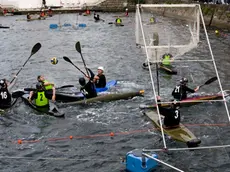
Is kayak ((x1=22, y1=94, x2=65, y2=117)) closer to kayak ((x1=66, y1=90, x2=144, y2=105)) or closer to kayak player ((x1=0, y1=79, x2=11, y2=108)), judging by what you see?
kayak player ((x1=0, y1=79, x2=11, y2=108))

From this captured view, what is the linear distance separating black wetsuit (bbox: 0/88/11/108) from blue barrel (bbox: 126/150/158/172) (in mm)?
7929

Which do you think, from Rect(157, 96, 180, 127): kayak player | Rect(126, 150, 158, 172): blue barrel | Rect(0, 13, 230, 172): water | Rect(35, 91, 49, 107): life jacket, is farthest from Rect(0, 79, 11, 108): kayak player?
Rect(126, 150, 158, 172): blue barrel

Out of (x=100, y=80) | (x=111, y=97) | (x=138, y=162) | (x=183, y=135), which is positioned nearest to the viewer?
(x=138, y=162)

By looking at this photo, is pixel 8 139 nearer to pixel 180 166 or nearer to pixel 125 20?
pixel 180 166

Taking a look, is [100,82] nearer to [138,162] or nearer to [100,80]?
[100,80]

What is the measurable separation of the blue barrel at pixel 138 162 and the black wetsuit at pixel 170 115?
2.59 metres

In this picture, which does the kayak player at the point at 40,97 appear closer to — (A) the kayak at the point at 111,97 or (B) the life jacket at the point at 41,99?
(B) the life jacket at the point at 41,99

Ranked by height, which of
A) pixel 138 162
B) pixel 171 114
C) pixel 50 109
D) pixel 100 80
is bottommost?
pixel 50 109

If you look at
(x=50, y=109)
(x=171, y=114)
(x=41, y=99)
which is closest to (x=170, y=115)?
(x=171, y=114)

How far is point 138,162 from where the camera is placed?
36.3ft

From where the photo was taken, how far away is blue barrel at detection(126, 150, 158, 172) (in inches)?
433

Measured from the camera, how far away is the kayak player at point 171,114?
44.1 ft

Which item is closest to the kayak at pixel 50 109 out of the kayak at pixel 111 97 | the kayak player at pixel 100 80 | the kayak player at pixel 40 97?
the kayak player at pixel 40 97

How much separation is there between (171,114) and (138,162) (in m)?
3.12
